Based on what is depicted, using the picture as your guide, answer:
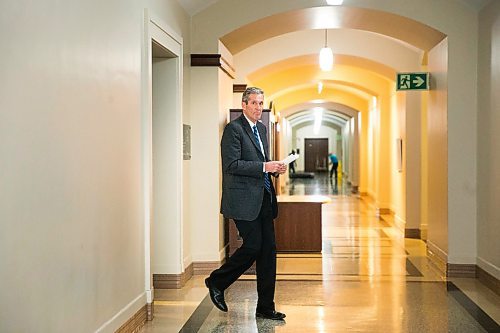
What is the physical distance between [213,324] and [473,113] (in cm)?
395

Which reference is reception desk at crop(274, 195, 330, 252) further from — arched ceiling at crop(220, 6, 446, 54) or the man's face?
the man's face

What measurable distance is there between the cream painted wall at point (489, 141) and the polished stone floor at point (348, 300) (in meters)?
0.40

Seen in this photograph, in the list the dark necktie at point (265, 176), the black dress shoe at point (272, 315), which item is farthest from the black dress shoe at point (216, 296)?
the dark necktie at point (265, 176)

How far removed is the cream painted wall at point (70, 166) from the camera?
3.22 m

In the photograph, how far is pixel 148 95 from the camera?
19.3 feet

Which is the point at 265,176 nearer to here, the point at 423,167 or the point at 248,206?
the point at 248,206

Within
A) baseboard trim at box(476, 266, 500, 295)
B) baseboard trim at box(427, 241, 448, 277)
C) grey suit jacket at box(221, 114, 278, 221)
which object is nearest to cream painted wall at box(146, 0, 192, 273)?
grey suit jacket at box(221, 114, 278, 221)

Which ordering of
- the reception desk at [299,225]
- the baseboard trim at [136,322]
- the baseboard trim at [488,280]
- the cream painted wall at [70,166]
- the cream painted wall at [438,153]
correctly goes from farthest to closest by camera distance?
the reception desk at [299,225], the cream painted wall at [438,153], the baseboard trim at [488,280], the baseboard trim at [136,322], the cream painted wall at [70,166]

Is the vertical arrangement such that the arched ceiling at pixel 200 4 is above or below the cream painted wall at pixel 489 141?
above

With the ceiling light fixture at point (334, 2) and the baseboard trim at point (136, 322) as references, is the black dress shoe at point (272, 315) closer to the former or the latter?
the baseboard trim at point (136, 322)

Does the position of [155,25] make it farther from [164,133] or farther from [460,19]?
[460,19]

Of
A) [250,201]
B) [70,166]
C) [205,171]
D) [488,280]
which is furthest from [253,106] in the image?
[488,280]

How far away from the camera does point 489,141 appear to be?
7.29 meters

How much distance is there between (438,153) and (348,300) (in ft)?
8.76
